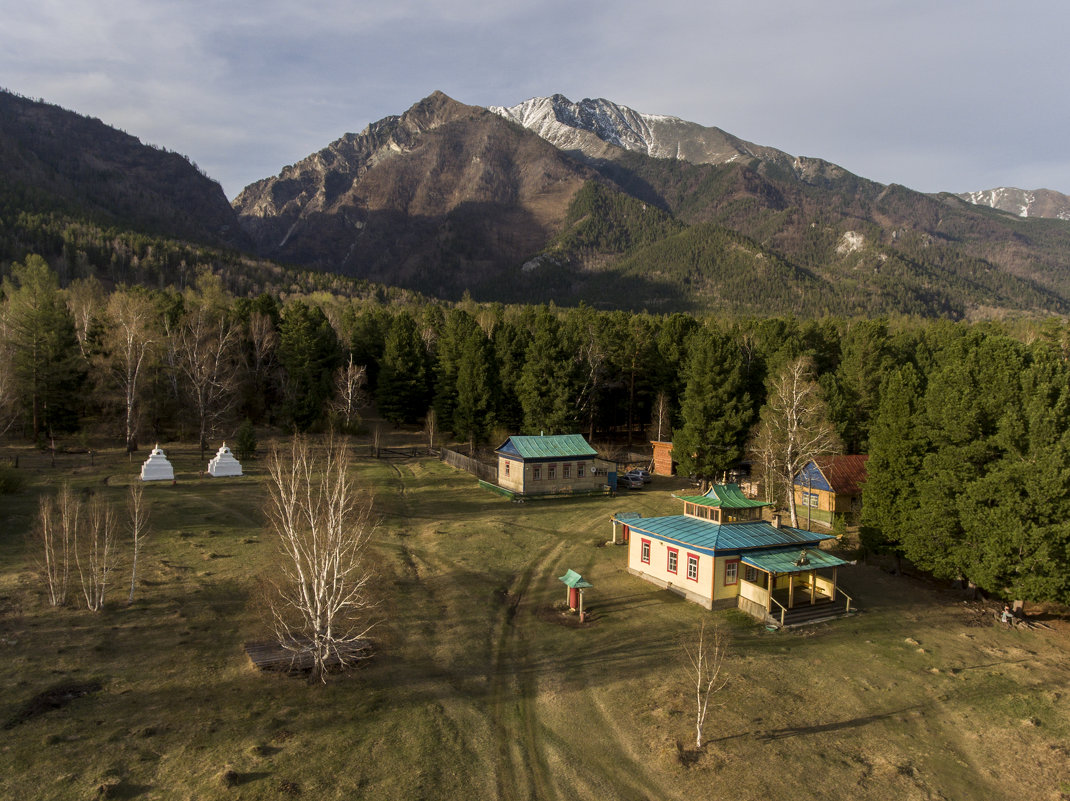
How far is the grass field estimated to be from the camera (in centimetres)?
1430

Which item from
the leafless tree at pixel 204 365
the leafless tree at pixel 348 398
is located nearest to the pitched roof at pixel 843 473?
the leafless tree at pixel 348 398

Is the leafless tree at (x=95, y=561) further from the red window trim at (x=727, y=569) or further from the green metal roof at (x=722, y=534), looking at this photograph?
the red window trim at (x=727, y=569)

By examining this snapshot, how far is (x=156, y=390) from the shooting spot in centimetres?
5422

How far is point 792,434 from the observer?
120 feet

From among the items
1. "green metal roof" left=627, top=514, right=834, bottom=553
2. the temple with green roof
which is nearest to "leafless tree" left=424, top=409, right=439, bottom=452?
"green metal roof" left=627, top=514, right=834, bottom=553

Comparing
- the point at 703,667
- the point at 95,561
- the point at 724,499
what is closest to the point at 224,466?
the point at 95,561

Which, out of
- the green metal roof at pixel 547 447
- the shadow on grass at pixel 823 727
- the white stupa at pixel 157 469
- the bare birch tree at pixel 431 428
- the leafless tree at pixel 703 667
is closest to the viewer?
the leafless tree at pixel 703 667

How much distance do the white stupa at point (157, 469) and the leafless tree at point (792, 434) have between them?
39550mm

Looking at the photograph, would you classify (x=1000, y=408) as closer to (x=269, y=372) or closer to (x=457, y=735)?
(x=457, y=735)

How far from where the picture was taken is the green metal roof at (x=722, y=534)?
26.1 metres

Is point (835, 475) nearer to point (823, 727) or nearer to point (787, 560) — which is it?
point (787, 560)

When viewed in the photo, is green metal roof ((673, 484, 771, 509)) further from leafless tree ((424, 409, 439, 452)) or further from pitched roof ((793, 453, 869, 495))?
leafless tree ((424, 409, 439, 452))

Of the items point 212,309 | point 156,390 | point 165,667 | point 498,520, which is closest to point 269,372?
point 212,309

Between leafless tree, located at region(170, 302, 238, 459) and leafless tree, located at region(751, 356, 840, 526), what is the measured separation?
4317 centimetres
